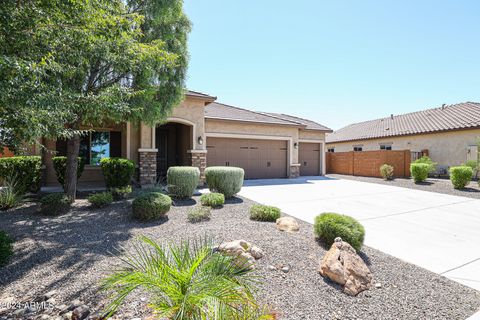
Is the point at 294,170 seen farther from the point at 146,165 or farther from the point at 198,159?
the point at 146,165

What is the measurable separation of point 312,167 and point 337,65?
24.6ft

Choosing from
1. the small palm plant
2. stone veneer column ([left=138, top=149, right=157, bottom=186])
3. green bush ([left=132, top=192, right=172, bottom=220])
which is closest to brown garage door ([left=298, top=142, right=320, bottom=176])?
stone veneer column ([left=138, top=149, right=157, bottom=186])

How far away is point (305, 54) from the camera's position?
12.1 m

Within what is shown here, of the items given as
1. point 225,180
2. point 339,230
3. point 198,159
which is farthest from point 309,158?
point 339,230

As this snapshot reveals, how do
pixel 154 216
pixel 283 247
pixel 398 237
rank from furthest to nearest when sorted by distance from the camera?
pixel 154 216 → pixel 398 237 → pixel 283 247

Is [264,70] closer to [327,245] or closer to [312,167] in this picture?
[312,167]

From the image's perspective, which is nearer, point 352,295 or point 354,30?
point 352,295

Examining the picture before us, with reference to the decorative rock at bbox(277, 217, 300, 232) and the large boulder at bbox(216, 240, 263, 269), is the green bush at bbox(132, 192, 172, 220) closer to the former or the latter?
the large boulder at bbox(216, 240, 263, 269)

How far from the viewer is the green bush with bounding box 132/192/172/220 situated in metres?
5.86

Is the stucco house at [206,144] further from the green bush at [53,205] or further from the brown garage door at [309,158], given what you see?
the green bush at [53,205]

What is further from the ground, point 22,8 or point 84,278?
point 22,8

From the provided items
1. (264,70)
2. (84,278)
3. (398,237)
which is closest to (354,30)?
(264,70)

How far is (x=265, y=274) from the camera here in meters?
3.41

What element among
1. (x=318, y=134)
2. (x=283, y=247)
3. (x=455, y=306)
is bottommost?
(x=455, y=306)
